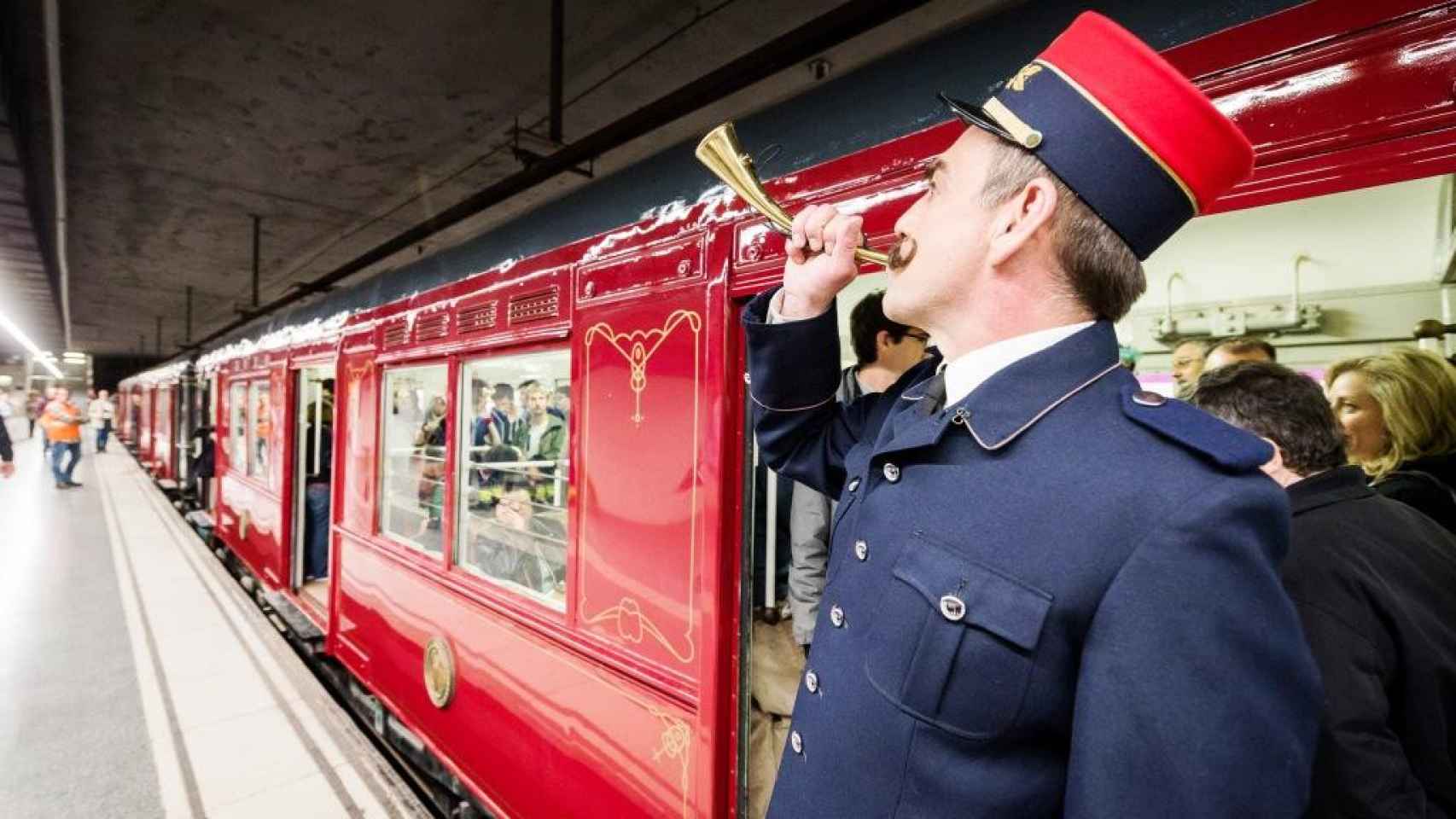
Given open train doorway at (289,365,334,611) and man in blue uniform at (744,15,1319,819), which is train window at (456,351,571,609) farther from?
open train doorway at (289,365,334,611)

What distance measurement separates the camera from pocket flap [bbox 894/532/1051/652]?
70 cm

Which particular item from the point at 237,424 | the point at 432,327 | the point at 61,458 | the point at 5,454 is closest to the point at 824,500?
the point at 432,327

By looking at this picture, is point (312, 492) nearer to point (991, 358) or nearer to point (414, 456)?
point (414, 456)

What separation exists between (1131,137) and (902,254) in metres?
0.30

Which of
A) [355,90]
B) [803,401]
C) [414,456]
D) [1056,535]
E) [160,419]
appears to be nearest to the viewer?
[1056,535]

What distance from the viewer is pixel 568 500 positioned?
A: 2605 mm

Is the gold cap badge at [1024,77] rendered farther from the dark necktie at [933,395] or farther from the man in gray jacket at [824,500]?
the man in gray jacket at [824,500]

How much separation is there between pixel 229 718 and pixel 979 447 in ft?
14.4

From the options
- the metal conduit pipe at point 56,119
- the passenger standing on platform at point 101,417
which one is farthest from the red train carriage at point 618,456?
the passenger standing on platform at point 101,417

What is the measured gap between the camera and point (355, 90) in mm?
4309

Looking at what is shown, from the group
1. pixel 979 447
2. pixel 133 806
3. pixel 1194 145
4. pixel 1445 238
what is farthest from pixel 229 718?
pixel 1445 238

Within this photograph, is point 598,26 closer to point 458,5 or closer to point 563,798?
point 458,5

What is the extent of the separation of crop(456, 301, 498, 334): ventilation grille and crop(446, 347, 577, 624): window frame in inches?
4.3

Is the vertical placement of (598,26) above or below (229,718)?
above
